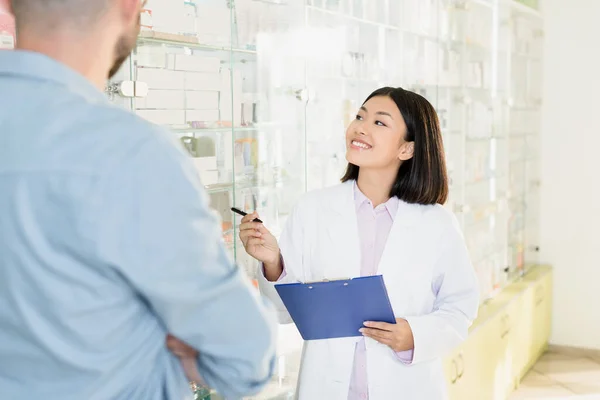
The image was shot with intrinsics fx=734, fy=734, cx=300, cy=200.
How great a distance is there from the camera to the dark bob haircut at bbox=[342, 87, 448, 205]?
7.04ft

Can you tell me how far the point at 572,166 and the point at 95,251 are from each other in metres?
5.46

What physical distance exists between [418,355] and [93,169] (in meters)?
1.41

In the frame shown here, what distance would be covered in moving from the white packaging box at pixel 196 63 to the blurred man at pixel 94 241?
1216 mm

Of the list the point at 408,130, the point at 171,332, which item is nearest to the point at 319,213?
the point at 408,130

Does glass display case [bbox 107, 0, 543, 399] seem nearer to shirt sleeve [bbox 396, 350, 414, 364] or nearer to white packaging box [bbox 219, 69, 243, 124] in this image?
white packaging box [bbox 219, 69, 243, 124]

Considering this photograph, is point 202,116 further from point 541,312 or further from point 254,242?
point 541,312

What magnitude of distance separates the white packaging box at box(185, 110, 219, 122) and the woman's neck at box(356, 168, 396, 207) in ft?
1.58

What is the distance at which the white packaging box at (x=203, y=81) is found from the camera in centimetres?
213

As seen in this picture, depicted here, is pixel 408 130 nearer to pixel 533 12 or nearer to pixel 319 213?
pixel 319 213

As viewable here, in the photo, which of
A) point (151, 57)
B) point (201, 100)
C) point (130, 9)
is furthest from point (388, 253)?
point (130, 9)

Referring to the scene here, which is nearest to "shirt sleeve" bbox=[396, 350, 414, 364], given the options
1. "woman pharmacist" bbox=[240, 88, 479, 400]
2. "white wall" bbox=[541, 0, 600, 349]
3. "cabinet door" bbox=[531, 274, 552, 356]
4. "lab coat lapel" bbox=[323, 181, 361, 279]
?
"woman pharmacist" bbox=[240, 88, 479, 400]

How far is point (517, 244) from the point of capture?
5.38 m

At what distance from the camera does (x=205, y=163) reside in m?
2.24

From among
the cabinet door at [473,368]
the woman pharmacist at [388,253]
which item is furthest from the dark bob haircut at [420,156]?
the cabinet door at [473,368]
